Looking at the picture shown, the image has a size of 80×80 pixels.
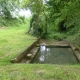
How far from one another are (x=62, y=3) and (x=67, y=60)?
2.91 metres

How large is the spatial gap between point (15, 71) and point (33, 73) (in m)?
0.58

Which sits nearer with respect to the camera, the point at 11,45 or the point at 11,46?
the point at 11,46

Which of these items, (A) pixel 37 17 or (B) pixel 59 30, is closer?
(A) pixel 37 17

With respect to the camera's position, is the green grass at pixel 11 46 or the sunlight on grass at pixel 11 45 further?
the sunlight on grass at pixel 11 45

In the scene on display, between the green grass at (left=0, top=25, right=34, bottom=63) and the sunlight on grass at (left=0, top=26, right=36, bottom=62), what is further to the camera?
the sunlight on grass at (left=0, top=26, right=36, bottom=62)

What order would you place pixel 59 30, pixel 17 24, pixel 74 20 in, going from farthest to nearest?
pixel 17 24
pixel 59 30
pixel 74 20

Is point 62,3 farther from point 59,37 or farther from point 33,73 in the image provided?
point 59,37

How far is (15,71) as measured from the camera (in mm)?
4512

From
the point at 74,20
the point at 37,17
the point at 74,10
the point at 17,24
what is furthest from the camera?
the point at 17,24

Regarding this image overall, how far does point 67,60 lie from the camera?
8078mm

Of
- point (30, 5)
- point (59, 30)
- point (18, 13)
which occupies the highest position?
point (30, 5)

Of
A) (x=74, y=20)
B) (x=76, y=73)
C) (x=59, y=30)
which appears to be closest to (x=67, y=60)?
(x=74, y=20)

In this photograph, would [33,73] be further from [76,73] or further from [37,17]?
[37,17]

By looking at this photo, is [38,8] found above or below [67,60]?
above
